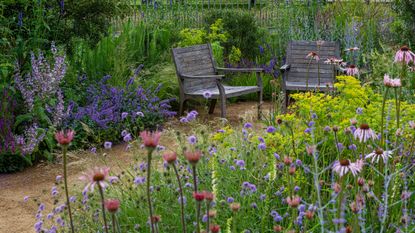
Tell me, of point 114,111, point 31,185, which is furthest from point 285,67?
point 31,185

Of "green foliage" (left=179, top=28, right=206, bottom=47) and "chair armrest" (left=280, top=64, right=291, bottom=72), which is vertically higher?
"green foliage" (left=179, top=28, right=206, bottom=47)

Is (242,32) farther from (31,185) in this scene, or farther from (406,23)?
(31,185)

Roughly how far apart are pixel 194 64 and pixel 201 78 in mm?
805

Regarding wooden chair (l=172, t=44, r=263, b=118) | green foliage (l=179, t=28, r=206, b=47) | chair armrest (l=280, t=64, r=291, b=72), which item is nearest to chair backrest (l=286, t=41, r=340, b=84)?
chair armrest (l=280, t=64, r=291, b=72)

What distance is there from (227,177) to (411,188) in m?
1.08

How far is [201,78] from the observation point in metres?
7.47

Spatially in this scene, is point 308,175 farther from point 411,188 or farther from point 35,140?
point 35,140

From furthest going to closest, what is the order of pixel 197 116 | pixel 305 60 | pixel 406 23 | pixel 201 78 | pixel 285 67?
pixel 406 23 → pixel 305 60 → pixel 197 116 → pixel 285 67 → pixel 201 78

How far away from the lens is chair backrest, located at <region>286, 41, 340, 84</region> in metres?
Result: 8.43

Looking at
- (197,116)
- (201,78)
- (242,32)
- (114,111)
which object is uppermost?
(242,32)

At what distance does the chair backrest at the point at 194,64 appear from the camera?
7.86m

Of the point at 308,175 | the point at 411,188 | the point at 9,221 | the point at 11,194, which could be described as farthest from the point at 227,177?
the point at 11,194

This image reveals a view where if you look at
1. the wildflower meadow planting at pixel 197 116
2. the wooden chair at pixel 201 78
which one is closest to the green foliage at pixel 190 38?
the wildflower meadow planting at pixel 197 116

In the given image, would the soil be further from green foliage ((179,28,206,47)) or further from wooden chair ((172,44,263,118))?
green foliage ((179,28,206,47))
